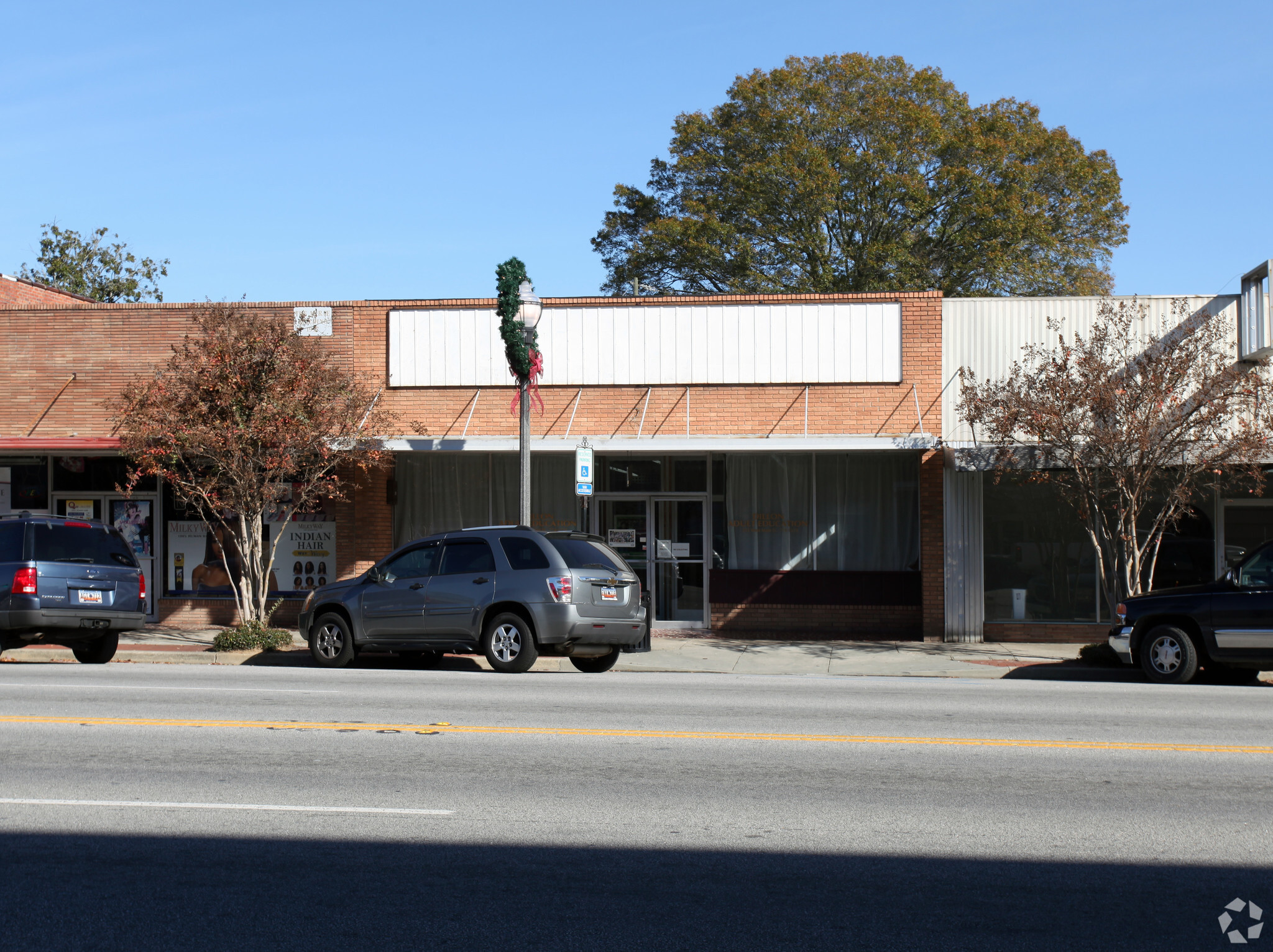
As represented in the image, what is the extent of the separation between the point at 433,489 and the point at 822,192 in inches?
682

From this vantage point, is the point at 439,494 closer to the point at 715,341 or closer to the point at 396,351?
the point at 396,351

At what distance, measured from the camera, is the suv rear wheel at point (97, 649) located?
1616 centimetres

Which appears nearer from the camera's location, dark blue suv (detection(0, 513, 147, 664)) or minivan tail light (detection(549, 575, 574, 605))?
minivan tail light (detection(549, 575, 574, 605))

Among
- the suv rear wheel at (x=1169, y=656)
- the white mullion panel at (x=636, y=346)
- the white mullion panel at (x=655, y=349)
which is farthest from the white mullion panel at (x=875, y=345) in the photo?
the suv rear wheel at (x=1169, y=656)

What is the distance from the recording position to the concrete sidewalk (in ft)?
52.4

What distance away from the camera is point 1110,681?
14852mm

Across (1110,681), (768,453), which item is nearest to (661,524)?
(768,453)

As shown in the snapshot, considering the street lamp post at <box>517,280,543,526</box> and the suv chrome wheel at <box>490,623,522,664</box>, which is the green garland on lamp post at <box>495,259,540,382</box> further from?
the suv chrome wheel at <box>490,623,522,664</box>

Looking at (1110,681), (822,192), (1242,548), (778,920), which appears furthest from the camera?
(822,192)

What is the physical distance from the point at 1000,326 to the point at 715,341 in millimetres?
4496

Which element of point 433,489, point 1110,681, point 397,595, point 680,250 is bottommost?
point 1110,681

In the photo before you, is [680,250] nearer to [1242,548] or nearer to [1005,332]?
[1005,332]

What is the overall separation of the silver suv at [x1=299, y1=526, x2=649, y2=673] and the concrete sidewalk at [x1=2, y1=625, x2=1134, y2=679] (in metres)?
0.87

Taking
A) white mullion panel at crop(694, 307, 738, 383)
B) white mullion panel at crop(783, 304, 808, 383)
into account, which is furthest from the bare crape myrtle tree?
white mullion panel at crop(694, 307, 738, 383)
